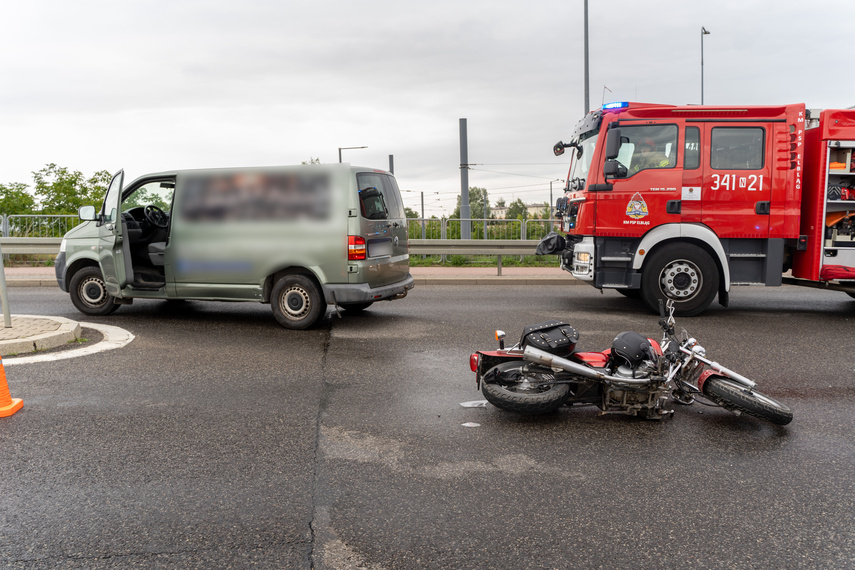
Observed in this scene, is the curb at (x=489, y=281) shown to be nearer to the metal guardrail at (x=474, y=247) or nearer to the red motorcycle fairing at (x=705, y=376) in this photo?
the metal guardrail at (x=474, y=247)

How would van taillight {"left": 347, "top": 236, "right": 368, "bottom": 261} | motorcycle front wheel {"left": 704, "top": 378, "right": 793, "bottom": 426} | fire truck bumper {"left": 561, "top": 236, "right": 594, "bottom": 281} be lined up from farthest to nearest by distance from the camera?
1. fire truck bumper {"left": 561, "top": 236, "right": 594, "bottom": 281}
2. van taillight {"left": 347, "top": 236, "right": 368, "bottom": 261}
3. motorcycle front wheel {"left": 704, "top": 378, "right": 793, "bottom": 426}

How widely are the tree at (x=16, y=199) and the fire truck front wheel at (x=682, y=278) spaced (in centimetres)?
2179

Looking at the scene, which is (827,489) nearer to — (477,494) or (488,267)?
(477,494)

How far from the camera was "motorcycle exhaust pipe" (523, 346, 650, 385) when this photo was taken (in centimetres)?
461

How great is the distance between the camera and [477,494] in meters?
3.55

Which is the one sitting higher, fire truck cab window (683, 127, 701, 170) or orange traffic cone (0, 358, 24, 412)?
fire truck cab window (683, 127, 701, 170)

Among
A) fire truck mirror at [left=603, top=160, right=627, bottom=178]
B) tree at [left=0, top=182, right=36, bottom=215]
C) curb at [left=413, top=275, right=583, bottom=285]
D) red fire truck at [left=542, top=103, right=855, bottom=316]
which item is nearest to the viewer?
red fire truck at [left=542, top=103, right=855, bottom=316]

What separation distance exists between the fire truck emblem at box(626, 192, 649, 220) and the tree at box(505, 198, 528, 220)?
8.43m

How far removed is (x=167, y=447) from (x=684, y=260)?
7.40m

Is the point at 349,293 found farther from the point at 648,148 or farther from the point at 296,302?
the point at 648,148

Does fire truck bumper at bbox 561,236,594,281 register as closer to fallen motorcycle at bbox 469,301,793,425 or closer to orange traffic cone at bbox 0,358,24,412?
fallen motorcycle at bbox 469,301,793,425

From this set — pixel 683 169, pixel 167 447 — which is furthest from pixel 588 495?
pixel 683 169

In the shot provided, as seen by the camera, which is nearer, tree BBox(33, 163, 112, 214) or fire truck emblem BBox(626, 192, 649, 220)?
fire truck emblem BBox(626, 192, 649, 220)

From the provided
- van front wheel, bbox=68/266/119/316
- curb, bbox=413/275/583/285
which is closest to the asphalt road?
van front wheel, bbox=68/266/119/316
